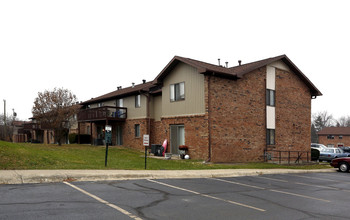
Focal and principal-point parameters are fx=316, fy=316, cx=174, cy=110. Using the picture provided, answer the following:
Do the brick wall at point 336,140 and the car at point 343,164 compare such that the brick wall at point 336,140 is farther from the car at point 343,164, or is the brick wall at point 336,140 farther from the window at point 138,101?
the window at point 138,101

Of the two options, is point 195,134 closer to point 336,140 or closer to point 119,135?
point 119,135

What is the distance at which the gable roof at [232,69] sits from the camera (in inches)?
817

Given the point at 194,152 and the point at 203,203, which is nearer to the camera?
the point at 203,203

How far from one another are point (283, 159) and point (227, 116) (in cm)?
758

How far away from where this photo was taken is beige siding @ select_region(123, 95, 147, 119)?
28.6m

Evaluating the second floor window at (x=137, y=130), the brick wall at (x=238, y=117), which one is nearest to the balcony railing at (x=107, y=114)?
the second floor window at (x=137, y=130)

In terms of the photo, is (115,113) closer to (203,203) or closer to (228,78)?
(228,78)

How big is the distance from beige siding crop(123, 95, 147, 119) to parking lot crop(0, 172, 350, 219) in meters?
17.6

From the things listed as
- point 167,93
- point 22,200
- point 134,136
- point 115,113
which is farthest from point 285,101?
point 22,200

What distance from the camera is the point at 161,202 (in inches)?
315

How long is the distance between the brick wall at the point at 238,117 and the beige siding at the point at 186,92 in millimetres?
907

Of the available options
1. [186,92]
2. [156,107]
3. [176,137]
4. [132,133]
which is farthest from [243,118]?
[132,133]

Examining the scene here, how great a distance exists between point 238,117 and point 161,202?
15.1m

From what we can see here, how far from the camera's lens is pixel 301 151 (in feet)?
90.0
